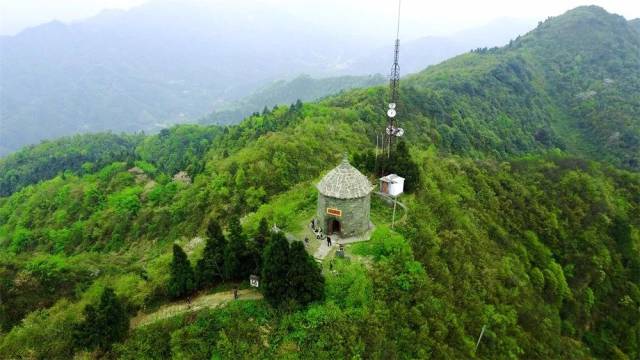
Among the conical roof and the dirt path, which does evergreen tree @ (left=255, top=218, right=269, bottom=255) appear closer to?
the dirt path

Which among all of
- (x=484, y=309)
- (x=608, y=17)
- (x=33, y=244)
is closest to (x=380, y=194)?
(x=484, y=309)

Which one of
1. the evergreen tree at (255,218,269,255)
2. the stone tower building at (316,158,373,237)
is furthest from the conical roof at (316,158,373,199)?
the evergreen tree at (255,218,269,255)

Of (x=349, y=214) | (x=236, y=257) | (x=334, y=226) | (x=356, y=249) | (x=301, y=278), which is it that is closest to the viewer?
(x=301, y=278)

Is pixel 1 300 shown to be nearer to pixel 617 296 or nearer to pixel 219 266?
pixel 219 266

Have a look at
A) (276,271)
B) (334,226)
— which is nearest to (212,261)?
(276,271)

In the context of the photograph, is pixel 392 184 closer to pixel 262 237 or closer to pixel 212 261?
pixel 262 237

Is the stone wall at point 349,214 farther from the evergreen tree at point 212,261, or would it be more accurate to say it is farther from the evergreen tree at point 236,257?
the evergreen tree at point 212,261
